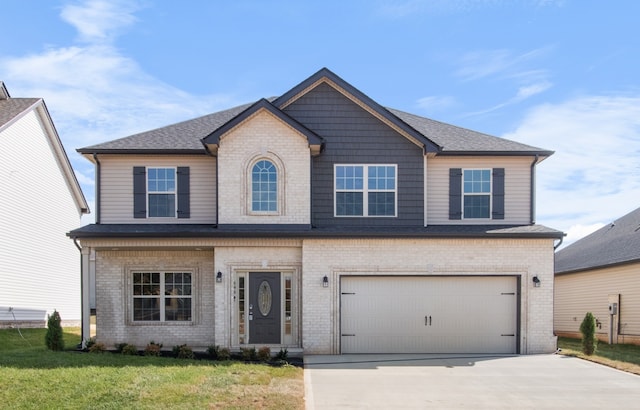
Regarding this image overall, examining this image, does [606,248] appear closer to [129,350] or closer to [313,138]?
[313,138]

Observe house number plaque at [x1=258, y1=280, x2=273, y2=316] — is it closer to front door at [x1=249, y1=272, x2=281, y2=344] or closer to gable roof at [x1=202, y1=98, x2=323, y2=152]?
front door at [x1=249, y1=272, x2=281, y2=344]

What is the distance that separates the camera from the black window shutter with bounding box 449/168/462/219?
1675cm

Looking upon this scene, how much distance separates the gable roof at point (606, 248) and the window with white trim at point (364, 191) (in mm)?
10221

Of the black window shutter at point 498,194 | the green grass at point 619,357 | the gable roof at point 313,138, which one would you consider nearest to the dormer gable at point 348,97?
the gable roof at point 313,138

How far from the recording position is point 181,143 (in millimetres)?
16969

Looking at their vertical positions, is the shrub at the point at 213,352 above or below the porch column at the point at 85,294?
below

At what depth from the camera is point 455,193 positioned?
662 inches

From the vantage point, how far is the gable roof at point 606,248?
22125mm

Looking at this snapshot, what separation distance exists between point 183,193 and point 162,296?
3061 mm

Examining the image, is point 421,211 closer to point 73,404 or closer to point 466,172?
point 466,172

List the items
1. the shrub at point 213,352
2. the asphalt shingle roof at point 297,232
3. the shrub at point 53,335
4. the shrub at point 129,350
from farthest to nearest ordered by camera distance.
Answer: the asphalt shingle roof at point 297,232 < the shrub at point 53,335 < the shrub at point 129,350 < the shrub at point 213,352

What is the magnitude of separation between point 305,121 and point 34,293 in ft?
49.0

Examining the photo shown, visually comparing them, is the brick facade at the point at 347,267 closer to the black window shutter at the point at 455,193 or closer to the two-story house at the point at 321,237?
the two-story house at the point at 321,237

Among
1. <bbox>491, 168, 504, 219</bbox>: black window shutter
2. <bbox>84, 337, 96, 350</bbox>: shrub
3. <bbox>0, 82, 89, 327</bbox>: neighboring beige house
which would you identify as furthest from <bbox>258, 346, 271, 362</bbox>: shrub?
<bbox>0, 82, 89, 327</bbox>: neighboring beige house
